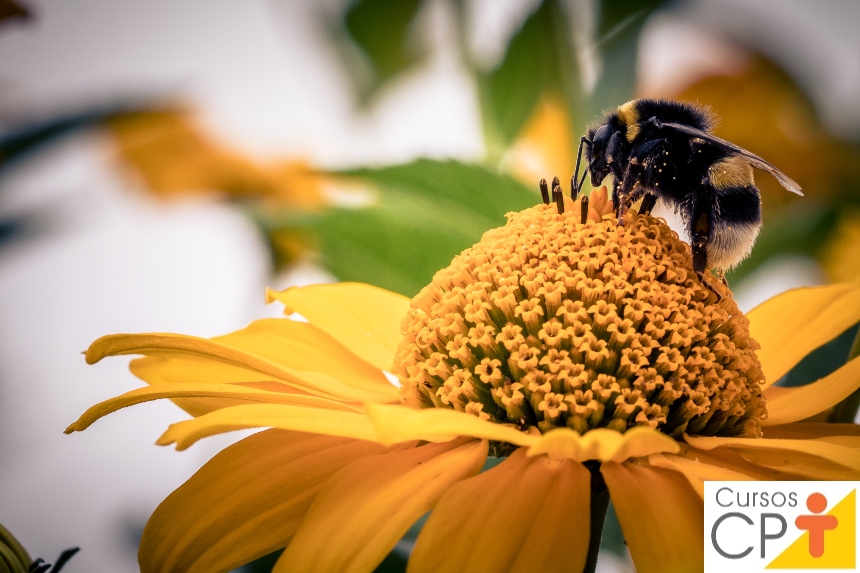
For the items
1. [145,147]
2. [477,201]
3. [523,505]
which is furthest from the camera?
[145,147]

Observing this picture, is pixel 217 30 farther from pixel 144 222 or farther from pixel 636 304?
pixel 636 304

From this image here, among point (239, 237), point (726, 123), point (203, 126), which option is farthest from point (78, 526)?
point (726, 123)

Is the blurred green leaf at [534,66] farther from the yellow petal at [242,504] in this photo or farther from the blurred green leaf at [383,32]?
the yellow petal at [242,504]

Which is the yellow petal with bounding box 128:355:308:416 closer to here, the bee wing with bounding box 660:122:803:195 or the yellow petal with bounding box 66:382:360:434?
the yellow petal with bounding box 66:382:360:434

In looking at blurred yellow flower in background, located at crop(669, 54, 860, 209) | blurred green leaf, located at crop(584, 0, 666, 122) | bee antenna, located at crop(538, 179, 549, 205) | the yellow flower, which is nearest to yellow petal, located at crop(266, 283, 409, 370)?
the yellow flower

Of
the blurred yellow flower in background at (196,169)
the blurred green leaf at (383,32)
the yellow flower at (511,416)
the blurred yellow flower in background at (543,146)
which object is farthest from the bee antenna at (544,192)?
the blurred yellow flower in background at (196,169)


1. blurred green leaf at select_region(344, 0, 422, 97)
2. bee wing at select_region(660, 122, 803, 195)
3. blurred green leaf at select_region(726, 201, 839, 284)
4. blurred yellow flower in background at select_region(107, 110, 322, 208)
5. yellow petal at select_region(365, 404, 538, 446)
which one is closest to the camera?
yellow petal at select_region(365, 404, 538, 446)
